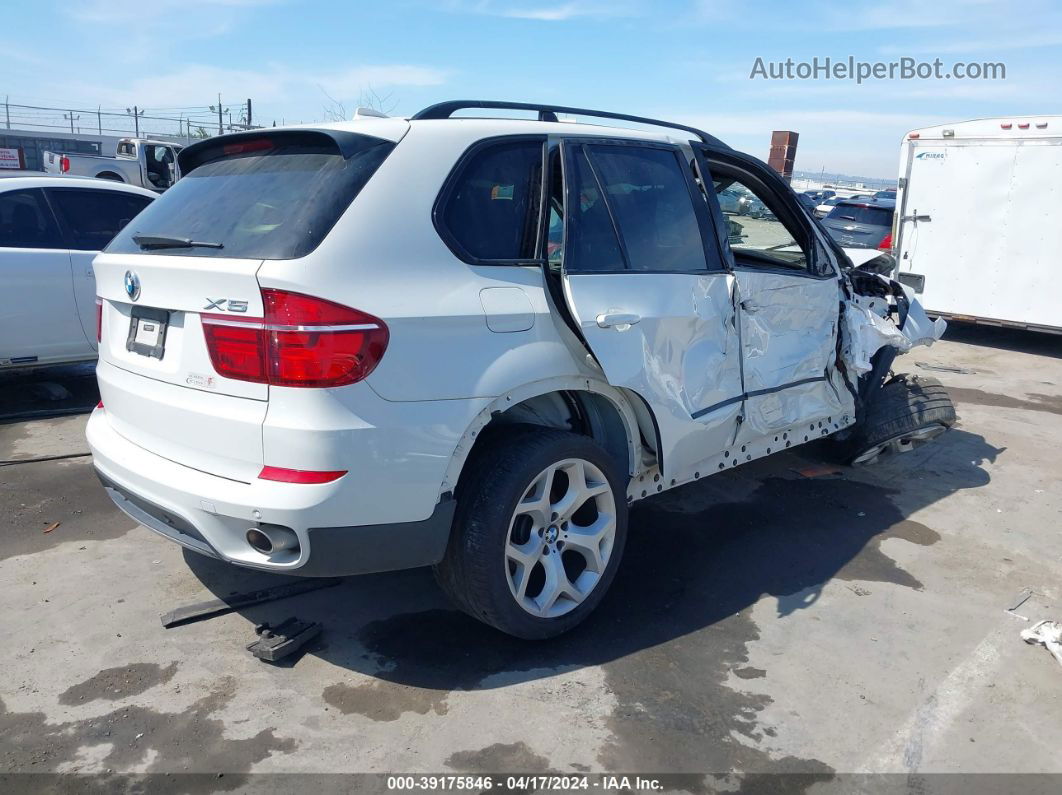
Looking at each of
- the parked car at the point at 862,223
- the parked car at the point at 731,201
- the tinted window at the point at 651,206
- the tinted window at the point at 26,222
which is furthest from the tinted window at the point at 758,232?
the parked car at the point at 862,223

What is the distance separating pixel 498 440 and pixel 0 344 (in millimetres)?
4509

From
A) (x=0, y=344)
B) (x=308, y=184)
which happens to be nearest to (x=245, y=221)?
(x=308, y=184)

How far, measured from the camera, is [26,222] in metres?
6.00

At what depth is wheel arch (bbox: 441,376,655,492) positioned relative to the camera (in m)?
3.31

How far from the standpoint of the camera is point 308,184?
9.30 ft

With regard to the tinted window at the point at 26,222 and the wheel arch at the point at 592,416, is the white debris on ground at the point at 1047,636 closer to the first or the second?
the wheel arch at the point at 592,416

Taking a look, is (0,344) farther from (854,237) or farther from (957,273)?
(854,237)

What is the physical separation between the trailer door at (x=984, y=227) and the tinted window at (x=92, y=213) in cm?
940

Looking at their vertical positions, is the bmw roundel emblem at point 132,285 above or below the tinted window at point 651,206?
below

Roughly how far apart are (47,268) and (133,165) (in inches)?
694

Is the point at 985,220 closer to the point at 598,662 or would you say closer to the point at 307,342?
the point at 598,662

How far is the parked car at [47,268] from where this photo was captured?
5836 mm

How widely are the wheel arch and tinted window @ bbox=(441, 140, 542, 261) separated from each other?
0.55m

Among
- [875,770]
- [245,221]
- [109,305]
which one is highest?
[245,221]
